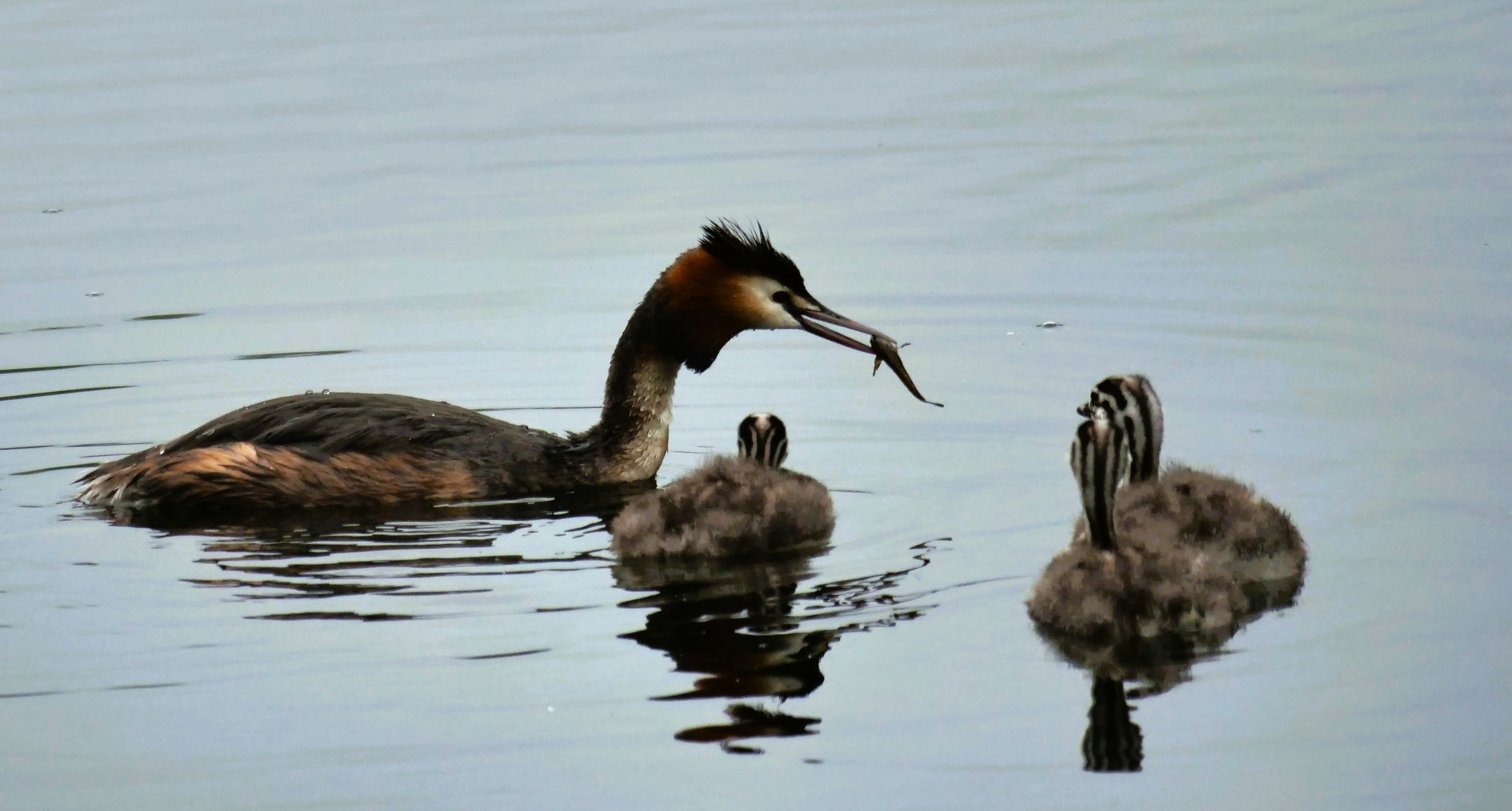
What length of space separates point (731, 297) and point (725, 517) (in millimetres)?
1924

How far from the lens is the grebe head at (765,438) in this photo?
8.73 metres

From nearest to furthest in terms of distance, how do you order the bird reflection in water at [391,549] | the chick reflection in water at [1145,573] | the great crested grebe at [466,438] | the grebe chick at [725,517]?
the chick reflection in water at [1145,573] < the bird reflection in water at [391,549] < the grebe chick at [725,517] < the great crested grebe at [466,438]

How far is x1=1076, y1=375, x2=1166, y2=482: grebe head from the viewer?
26.4ft

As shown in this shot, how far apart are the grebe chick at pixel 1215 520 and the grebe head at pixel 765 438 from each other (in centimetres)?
134

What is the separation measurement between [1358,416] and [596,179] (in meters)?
6.70

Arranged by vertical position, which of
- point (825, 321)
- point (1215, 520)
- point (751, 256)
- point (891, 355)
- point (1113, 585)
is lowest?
point (1113, 585)

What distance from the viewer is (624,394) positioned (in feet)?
32.8

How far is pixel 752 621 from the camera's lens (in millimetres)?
7441

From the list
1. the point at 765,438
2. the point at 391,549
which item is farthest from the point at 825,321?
the point at 391,549

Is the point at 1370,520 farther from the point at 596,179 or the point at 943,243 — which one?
the point at 596,179

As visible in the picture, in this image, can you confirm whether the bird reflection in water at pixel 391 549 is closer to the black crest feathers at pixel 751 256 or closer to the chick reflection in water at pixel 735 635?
the chick reflection in water at pixel 735 635

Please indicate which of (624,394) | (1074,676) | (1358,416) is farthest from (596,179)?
(1074,676)

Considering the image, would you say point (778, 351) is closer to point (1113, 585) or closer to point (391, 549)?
point (391, 549)

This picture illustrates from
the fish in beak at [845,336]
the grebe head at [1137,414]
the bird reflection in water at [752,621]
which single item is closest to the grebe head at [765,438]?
the bird reflection in water at [752,621]
